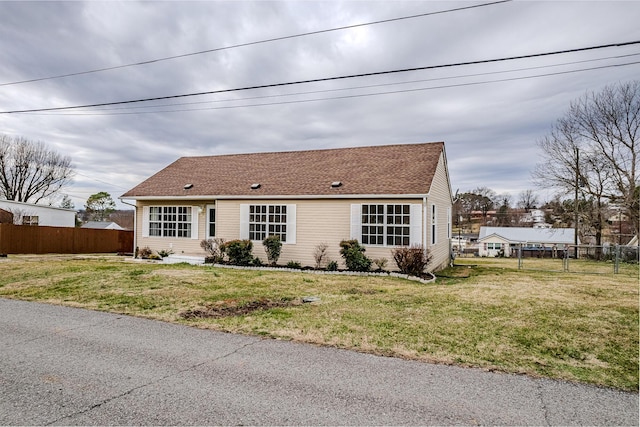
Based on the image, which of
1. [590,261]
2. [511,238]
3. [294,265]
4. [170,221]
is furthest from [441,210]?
[511,238]

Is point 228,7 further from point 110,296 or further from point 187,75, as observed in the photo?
point 110,296

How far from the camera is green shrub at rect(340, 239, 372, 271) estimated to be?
43.4 feet

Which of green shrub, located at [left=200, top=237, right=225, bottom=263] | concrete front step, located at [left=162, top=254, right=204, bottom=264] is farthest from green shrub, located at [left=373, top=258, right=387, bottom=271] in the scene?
concrete front step, located at [left=162, top=254, right=204, bottom=264]

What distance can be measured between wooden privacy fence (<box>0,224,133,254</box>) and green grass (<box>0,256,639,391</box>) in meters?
10.2

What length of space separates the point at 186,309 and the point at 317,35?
7.65m

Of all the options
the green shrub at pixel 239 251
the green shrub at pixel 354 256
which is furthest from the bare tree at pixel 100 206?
the green shrub at pixel 354 256

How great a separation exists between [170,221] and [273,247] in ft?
Answer: 20.1

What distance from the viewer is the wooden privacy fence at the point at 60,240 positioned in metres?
20.5

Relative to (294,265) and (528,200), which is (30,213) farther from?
(528,200)

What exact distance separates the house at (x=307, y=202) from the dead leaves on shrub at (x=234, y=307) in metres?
6.20

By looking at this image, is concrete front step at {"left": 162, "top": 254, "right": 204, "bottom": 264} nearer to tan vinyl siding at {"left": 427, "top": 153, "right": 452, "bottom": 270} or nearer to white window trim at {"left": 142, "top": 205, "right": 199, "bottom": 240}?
white window trim at {"left": 142, "top": 205, "right": 199, "bottom": 240}

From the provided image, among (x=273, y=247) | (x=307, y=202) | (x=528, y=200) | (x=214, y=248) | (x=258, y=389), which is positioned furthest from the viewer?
(x=528, y=200)

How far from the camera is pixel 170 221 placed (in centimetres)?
1775

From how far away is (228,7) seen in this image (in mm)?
9977
